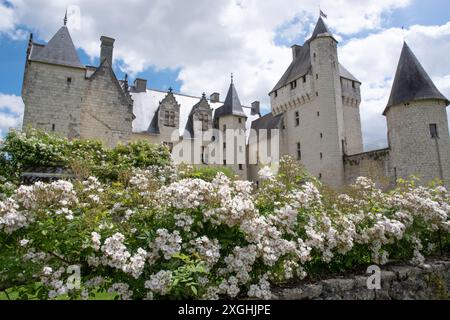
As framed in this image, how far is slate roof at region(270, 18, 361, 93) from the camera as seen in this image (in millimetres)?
27191

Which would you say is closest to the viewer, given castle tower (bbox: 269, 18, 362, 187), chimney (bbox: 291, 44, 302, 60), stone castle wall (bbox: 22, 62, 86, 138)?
stone castle wall (bbox: 22, 62, 86, 138)

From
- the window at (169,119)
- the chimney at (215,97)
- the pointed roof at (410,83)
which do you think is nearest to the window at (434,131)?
the pointed roof at (410,83)

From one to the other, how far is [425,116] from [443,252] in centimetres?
1702

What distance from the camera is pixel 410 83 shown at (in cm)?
2038

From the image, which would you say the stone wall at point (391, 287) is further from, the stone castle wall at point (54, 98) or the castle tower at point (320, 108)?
the castle tower at point (320, 108)

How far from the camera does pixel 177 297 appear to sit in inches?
104

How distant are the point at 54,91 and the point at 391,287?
54.2 feet

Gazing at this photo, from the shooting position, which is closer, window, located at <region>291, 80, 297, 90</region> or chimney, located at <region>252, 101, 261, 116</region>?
window, located at <region>291, 80, 297, 90</region>

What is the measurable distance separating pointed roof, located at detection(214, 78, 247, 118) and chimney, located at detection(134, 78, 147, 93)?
7.04 m

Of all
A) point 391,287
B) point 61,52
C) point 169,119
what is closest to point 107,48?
point 61,52

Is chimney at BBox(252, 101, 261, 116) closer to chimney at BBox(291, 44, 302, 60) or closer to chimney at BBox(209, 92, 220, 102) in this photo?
chimney at BBox(209, 92, 220, 102)

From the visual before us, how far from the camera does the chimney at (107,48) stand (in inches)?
801

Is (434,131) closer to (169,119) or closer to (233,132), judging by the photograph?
(233,132)

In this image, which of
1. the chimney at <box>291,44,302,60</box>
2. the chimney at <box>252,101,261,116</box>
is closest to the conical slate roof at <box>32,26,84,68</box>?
the chimney at <box>291,44,302,60</box>
